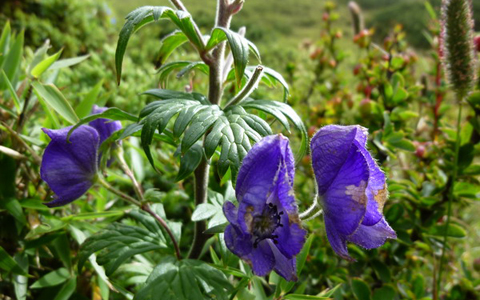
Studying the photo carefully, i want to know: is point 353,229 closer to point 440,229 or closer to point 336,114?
point 440,229

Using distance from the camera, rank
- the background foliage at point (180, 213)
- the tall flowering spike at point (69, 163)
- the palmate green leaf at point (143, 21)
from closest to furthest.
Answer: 1. the palmate green leaf at point (143, 21)
2. the tall flowering spike at point (69, 163)
3. the background foliage at point (180, 213)

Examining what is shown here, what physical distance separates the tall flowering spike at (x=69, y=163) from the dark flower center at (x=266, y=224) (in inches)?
15.1

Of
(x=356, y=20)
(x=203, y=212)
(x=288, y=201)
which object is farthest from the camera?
A: (x=356, y=20)

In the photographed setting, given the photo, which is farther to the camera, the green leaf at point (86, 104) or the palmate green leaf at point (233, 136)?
the green leaf at point (86, 104)

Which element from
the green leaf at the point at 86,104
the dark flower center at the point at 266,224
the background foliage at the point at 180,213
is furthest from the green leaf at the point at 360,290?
the green leaf at the point at 86,104

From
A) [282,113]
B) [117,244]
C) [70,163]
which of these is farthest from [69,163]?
[282,113]

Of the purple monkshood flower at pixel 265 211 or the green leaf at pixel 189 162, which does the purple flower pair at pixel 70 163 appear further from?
the purple monkshood flower at pixel 265 211

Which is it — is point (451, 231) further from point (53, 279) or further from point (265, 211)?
point (53, 279)

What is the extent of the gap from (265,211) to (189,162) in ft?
0.62

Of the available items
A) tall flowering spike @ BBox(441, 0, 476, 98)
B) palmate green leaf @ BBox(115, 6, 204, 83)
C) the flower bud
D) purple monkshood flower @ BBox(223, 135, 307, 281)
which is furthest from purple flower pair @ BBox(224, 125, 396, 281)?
the flower bud

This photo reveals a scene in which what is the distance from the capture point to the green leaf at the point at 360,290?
2.95ft

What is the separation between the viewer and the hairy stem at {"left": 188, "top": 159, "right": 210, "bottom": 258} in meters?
0.75

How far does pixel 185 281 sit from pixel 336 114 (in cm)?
103

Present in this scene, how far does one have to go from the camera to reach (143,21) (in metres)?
0.61
